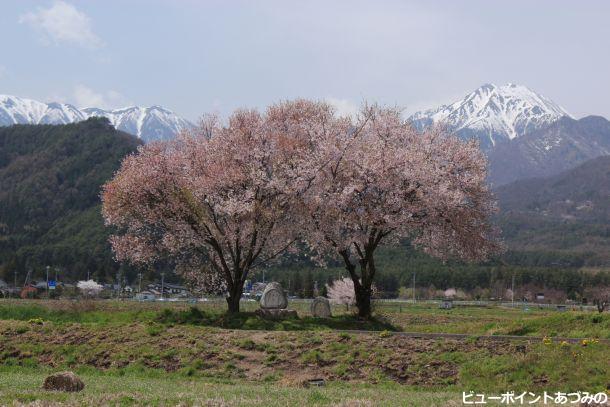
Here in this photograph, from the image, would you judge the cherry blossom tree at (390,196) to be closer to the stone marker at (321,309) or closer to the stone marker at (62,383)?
the stone marker at (321,309)

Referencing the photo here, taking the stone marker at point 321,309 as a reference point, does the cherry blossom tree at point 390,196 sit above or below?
above

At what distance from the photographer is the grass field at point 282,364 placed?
17047 mm

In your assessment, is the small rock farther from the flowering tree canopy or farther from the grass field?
the grass field

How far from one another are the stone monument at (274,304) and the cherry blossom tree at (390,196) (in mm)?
3420

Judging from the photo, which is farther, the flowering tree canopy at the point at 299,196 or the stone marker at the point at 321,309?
the stone marker at the point at 321,309

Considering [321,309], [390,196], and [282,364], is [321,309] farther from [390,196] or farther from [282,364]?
[282,364]

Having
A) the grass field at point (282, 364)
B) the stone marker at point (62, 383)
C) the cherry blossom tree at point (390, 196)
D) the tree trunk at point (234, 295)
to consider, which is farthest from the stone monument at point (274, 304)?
the stone marker at point (62, 383)

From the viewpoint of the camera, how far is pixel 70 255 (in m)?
162

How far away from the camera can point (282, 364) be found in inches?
925

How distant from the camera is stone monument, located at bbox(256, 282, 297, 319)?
1441 inches

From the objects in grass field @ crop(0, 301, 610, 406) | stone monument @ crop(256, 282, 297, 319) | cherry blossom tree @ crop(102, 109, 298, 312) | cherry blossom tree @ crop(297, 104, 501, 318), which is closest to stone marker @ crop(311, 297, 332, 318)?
cherry blossom tree @ crop(297, 104, 501, 318)

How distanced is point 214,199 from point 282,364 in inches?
618

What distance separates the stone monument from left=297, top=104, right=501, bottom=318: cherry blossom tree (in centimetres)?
342

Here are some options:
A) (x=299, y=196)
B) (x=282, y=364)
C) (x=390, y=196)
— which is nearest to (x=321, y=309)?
(x=299, y=196)
